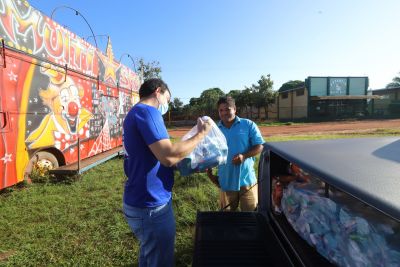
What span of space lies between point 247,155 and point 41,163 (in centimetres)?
468

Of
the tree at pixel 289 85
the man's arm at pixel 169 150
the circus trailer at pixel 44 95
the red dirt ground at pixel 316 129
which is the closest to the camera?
the man's arm at pixel 169 150

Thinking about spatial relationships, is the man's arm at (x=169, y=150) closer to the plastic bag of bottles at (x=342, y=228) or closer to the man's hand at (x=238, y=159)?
the plastic bag of bottles at (x=342, y=228)

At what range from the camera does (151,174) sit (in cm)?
202

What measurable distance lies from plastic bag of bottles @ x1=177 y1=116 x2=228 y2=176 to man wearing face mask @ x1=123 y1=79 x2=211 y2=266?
5.4 inches

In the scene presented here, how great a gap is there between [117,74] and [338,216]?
1036cm

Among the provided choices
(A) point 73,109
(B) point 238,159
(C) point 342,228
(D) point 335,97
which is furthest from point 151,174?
(D) point 335,97

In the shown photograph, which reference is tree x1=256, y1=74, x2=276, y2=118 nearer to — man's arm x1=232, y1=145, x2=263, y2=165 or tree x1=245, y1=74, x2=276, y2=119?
tree x1=245, y1=74, x2=276, y2=119

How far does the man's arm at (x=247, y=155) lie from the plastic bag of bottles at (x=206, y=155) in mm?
890

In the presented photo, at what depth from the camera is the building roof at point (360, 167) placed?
0.93 m

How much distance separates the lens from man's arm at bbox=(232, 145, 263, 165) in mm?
3244

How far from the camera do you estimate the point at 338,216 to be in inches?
57.0

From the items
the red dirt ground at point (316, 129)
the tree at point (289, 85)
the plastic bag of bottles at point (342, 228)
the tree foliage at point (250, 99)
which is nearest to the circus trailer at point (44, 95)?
the plastic bag of bottles at point (342, 228)

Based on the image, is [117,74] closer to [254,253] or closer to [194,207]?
[194,207]

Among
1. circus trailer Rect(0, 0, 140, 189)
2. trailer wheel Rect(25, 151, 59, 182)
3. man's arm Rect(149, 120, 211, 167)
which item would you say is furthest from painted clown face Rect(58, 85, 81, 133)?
man's arm Rect(149, 120, 211, 167)
